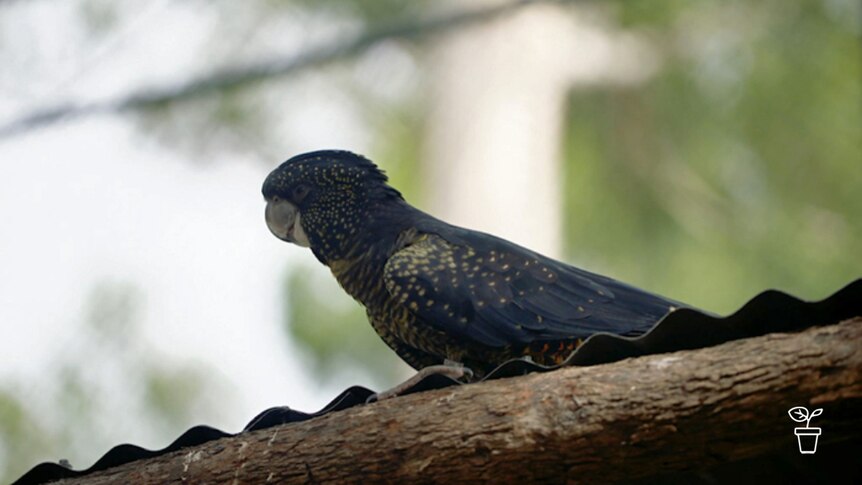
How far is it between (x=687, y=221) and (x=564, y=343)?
8.71 m

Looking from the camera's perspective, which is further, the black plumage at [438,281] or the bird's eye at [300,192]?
the bird's eye at [300,192]

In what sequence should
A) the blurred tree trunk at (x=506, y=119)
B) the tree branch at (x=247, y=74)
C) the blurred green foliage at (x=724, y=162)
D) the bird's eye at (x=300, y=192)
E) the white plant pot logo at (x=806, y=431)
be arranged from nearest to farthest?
the white plant pot logo at (x=806, y=431) → the bird's eye at (x=300, y=192) → the tree branch at (x=247, y=74) → the blurred tree trunk at (x=506, y=119) → the blurred green foliage at (x=724, y=162)

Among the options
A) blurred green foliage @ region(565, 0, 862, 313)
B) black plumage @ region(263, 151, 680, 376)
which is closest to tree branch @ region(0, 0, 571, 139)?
blurred green foliage @ region(565, 0, 862, 313)

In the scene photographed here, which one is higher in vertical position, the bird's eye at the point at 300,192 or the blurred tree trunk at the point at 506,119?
the blurred tree trunk at the point at 506,119

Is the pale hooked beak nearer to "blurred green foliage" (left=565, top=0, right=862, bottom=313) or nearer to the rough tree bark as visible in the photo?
the rough tree bark

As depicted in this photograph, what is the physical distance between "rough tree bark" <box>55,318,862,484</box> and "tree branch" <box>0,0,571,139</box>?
505 cm

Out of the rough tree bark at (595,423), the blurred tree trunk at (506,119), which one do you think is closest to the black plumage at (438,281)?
the rough tree bark at (595,423)

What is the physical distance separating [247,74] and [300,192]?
4.34 metres

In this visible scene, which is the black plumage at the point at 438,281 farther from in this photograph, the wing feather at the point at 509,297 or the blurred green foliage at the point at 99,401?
the blurred green foliage at the point at 99,401

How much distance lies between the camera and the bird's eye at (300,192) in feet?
13.6

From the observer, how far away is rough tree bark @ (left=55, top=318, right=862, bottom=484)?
8.52 ft

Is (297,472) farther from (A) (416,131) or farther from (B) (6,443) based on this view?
(A) (416,131)

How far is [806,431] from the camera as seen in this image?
8.66 feet

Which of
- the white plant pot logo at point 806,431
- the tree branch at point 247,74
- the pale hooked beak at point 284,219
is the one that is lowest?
the white plant pot logo at point 806,431
